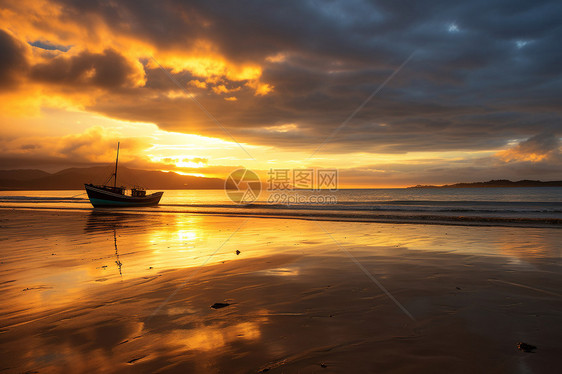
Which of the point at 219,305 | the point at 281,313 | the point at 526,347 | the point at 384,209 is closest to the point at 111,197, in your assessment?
the point at 384,209

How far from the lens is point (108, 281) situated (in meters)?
7.50

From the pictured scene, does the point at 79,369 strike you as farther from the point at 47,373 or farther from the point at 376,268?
the point at 376,268

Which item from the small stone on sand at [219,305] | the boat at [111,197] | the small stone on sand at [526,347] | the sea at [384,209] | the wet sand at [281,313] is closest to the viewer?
the wet sand at [281,313]

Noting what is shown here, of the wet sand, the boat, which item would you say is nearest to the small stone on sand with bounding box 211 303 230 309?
the wet sand

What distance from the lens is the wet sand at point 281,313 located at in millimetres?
3744

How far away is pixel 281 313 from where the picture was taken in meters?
5.34

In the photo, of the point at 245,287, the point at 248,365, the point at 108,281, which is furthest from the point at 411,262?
the point at 108,281

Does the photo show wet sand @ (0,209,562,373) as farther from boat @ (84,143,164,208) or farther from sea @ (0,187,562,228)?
boat @ (84,143,164,208)

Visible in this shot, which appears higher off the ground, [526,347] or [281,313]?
[526,347]

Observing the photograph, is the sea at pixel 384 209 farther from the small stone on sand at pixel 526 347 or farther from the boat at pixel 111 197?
the small stone on sand at pixel 526 347

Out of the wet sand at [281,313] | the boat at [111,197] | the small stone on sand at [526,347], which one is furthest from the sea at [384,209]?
the small stone on sand at [526,347]

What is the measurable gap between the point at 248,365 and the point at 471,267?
25.7 ft

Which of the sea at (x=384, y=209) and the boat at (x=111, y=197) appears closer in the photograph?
the sea at (x=384, y=209)

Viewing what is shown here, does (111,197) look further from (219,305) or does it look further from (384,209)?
(219,305)
